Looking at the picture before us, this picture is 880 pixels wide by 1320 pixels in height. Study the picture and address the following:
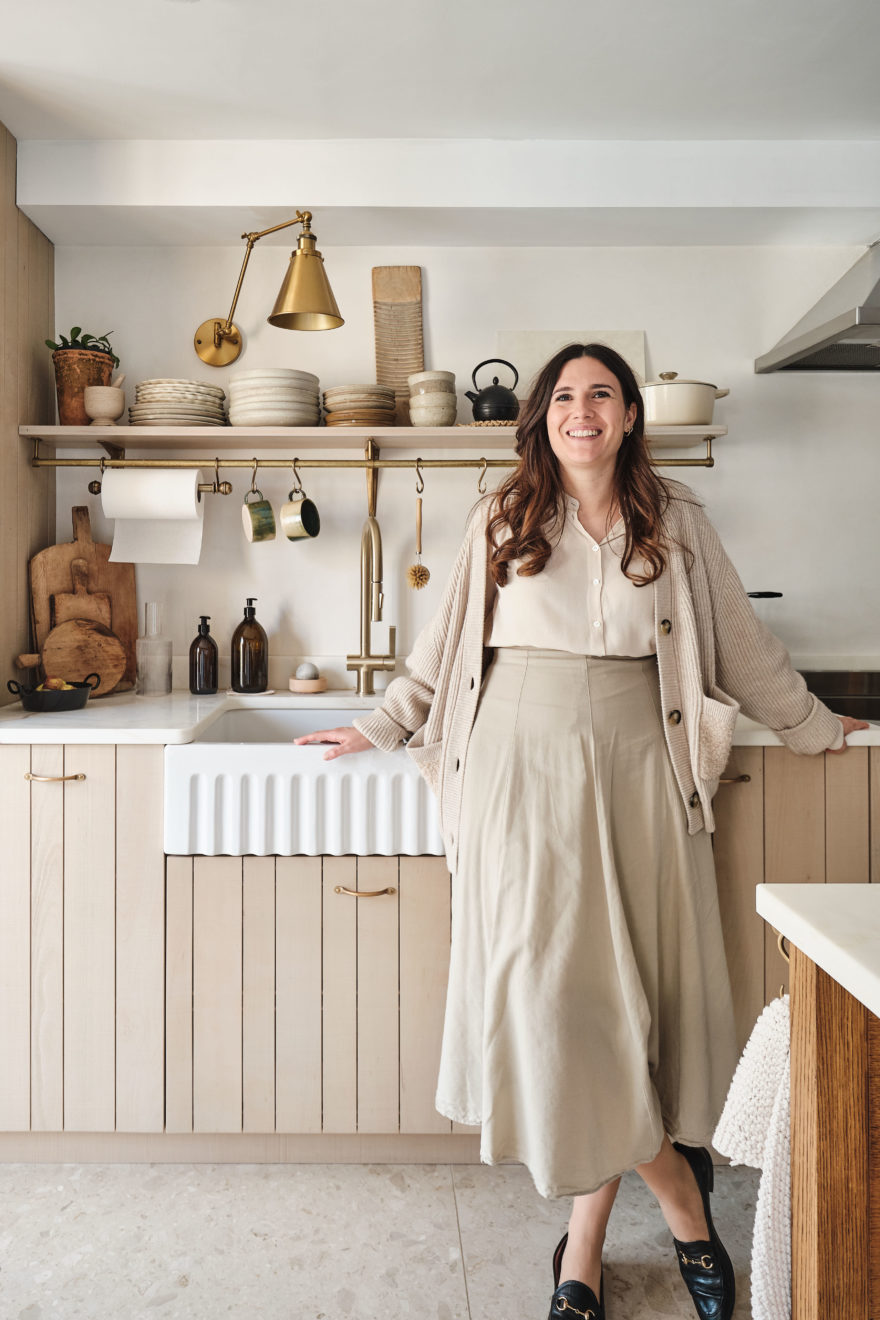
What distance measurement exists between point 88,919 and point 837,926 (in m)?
1.51

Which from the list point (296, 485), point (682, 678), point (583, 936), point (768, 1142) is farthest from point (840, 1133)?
point (296, 485)

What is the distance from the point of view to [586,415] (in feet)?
4.88

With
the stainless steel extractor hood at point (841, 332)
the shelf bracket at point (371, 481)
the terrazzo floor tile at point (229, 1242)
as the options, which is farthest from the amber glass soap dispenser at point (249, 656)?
the stainless steel extractor hood at point (841, 332)

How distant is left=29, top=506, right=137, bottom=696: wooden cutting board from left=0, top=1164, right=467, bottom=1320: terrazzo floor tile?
3.63 ft

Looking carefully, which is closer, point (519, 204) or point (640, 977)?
point (640, 977)

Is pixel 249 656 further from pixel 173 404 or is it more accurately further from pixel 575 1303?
pixel 575 1303

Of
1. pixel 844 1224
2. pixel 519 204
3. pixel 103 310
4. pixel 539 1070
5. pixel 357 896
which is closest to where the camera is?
pixel 844 1224

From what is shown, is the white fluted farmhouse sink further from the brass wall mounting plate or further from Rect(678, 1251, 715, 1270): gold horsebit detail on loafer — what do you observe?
the brass wall mounting plate

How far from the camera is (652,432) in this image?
2309mm

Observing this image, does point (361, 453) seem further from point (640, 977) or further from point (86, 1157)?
point (86, 1157)

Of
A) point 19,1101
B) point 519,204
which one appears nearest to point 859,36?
point 519,204

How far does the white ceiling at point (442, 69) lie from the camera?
5.89 ft

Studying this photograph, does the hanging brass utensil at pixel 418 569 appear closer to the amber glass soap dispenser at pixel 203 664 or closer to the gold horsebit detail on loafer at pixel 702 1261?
the amber glass soap dispenser at pixel 203 664

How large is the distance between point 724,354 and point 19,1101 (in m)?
2.38
